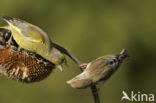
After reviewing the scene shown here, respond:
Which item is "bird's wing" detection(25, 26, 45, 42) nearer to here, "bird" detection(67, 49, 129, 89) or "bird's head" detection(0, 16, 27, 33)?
"bird's head" detection(0, 16, 27, 33)

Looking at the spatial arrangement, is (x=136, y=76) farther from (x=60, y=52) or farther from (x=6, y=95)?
(x=60, y=52)

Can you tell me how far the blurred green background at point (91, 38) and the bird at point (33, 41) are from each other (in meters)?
2.40

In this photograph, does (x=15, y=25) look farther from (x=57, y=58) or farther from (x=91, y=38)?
(x=91, y=38)

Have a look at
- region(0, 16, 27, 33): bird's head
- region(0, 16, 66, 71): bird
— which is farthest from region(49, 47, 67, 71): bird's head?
region(0, 16, 27, 33): bird's head

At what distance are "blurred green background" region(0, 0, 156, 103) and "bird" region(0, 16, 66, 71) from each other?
240cm

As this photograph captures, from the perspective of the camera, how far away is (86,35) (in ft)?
19.1

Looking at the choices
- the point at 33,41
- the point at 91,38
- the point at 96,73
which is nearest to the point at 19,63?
the point at 33,41

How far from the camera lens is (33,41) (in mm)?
3154

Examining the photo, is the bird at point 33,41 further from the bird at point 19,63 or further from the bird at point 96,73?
the bird at point 96,73

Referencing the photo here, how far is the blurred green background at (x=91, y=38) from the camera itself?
18.4 feet

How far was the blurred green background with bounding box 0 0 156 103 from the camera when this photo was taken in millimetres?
5598

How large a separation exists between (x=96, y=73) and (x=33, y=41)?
52 centimetres

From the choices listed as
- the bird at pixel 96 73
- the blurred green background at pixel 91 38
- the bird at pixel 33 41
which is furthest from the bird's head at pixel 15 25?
the blurred green background at pixel 91 38

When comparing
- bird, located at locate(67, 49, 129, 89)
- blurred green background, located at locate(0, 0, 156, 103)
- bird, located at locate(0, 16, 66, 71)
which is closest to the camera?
bird, located at locate(0, 16, 66, 71)
